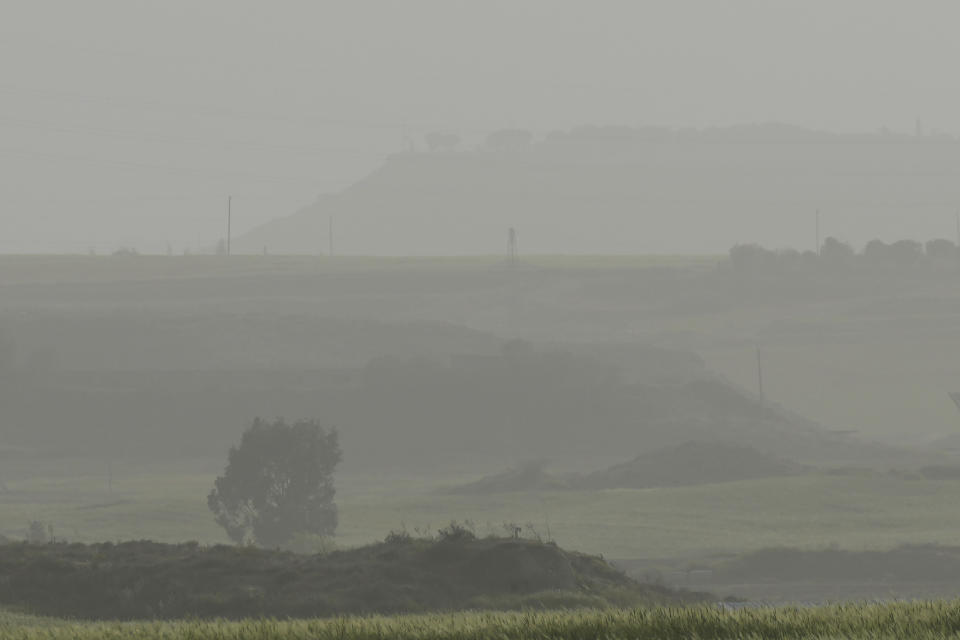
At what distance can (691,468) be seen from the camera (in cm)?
10350

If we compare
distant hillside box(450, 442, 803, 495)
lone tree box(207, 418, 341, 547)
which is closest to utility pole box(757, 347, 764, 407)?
distant hillside box(450, 442, 803, 495)

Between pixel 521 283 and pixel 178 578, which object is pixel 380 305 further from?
pixel 178 578

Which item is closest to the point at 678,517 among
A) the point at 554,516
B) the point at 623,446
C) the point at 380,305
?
the point at 554,516

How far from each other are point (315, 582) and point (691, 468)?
6677 cm

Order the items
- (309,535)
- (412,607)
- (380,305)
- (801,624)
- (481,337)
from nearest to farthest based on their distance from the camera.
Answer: (801,624) < (412,607) < (309,535) < (481,337) < (380,305)

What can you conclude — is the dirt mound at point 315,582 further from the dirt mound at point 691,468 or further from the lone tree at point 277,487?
the dirt mound at point 691,468

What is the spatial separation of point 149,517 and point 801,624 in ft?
236

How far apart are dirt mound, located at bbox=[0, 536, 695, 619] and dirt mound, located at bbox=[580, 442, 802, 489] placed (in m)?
60.0

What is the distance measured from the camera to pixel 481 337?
15250 cm

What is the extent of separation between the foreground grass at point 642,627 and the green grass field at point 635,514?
2077 inches

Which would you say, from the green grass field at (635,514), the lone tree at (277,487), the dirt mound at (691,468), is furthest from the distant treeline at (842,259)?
the lone tree at (277,487)

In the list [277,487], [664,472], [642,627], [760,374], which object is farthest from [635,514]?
[642,627]

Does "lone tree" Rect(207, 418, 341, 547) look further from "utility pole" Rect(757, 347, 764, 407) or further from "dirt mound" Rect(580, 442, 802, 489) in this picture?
"utility pole" Rect(757, 347, 764, 407)

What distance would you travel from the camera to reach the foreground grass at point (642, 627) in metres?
16.4
